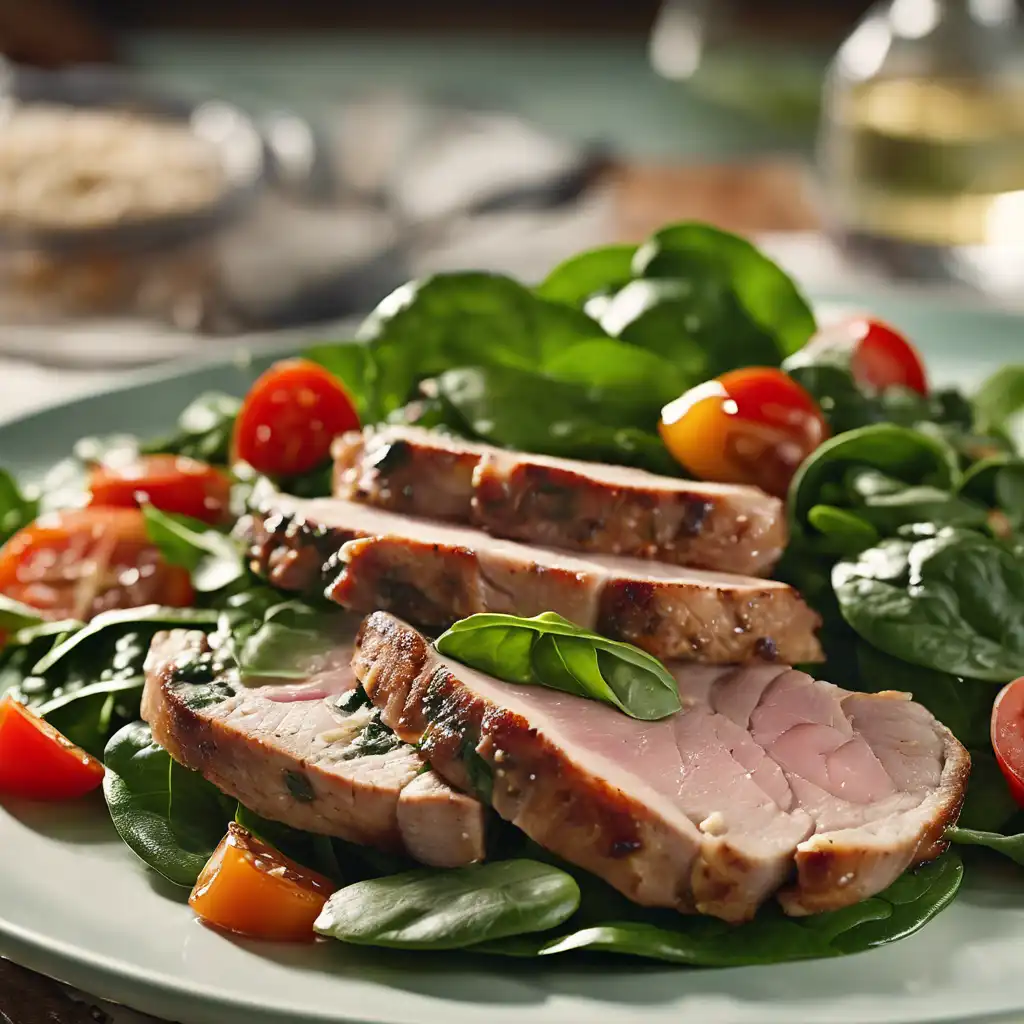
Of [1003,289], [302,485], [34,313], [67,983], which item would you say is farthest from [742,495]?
[34,313]

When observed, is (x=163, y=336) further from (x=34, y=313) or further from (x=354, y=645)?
(x=354, y=645)

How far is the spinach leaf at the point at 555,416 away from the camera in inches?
132

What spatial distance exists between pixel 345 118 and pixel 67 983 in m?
8.27

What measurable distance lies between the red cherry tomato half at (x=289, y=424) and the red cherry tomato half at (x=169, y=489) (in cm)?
11

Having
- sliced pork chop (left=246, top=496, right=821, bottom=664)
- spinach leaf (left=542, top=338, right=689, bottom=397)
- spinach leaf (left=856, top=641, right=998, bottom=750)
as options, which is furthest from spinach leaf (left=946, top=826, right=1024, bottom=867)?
spinach leaf (left=542, top=338, right=689, bottom=397)

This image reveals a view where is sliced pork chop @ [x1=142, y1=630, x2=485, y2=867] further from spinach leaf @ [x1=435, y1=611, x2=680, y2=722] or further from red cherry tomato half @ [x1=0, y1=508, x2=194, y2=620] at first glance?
red cherry tomato half @ [x1=0, y1=508, x2=194, y2=620]

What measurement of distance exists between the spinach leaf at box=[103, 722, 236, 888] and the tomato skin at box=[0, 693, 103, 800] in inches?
1.8

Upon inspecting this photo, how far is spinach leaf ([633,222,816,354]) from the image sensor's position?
3.98m

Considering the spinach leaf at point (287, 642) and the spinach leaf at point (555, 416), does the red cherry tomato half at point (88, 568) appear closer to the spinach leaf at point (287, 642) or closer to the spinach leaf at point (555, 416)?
the spinach leaf at point (287, 642)

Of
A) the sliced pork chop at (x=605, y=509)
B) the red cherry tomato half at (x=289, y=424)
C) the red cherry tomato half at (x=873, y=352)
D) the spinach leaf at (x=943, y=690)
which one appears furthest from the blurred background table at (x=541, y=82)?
the spinach leaf at (x=943, y=690)

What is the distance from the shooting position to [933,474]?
337 centimetres

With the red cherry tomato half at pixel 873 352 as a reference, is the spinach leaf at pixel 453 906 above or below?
below

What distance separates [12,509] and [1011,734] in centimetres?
256

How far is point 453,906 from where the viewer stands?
7.57 feet
